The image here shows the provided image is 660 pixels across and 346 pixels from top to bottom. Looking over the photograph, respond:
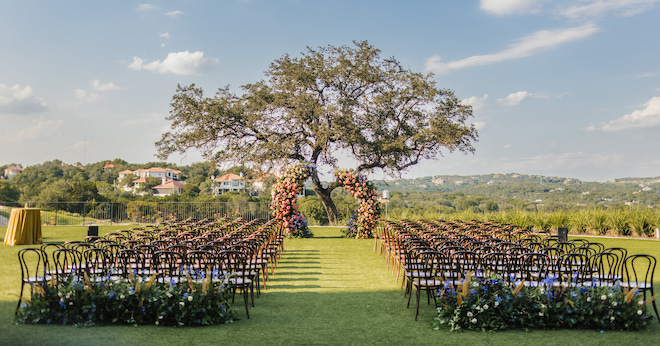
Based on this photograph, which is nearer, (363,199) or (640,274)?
(640,274)

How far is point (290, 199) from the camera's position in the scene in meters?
17.6

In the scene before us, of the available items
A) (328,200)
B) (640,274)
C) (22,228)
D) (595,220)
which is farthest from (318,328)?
(328,200)

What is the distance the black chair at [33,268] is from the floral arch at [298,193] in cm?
811

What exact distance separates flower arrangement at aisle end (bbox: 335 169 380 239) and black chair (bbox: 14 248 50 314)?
10.2 m

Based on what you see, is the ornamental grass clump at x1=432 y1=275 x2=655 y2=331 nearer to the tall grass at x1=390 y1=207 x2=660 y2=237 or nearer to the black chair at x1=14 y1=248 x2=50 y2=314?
the black chair at x1=14 y1=248 x2=50 y2=314

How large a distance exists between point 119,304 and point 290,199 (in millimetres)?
12197

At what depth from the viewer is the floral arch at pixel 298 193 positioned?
1745 centimetres

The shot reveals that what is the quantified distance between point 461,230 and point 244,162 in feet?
58.2

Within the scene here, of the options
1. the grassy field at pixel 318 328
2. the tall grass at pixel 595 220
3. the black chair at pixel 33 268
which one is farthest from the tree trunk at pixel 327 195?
the grassy field at pixel 318 328

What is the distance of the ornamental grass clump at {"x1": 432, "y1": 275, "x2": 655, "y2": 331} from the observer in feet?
17.9

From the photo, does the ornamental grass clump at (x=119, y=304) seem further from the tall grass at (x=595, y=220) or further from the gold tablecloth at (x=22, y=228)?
the tall grass at (x=595, y=220)

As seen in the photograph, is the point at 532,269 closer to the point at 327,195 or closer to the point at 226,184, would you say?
the point at 327,195

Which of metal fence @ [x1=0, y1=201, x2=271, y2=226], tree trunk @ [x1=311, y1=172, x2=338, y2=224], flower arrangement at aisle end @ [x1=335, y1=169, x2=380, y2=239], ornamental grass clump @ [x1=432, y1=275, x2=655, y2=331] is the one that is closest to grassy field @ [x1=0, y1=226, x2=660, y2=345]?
ornamental grass clump @ [x1=432, y1=275, x2=655, y2=331]

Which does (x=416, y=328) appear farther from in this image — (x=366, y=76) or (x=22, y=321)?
(x=366, y=76)
